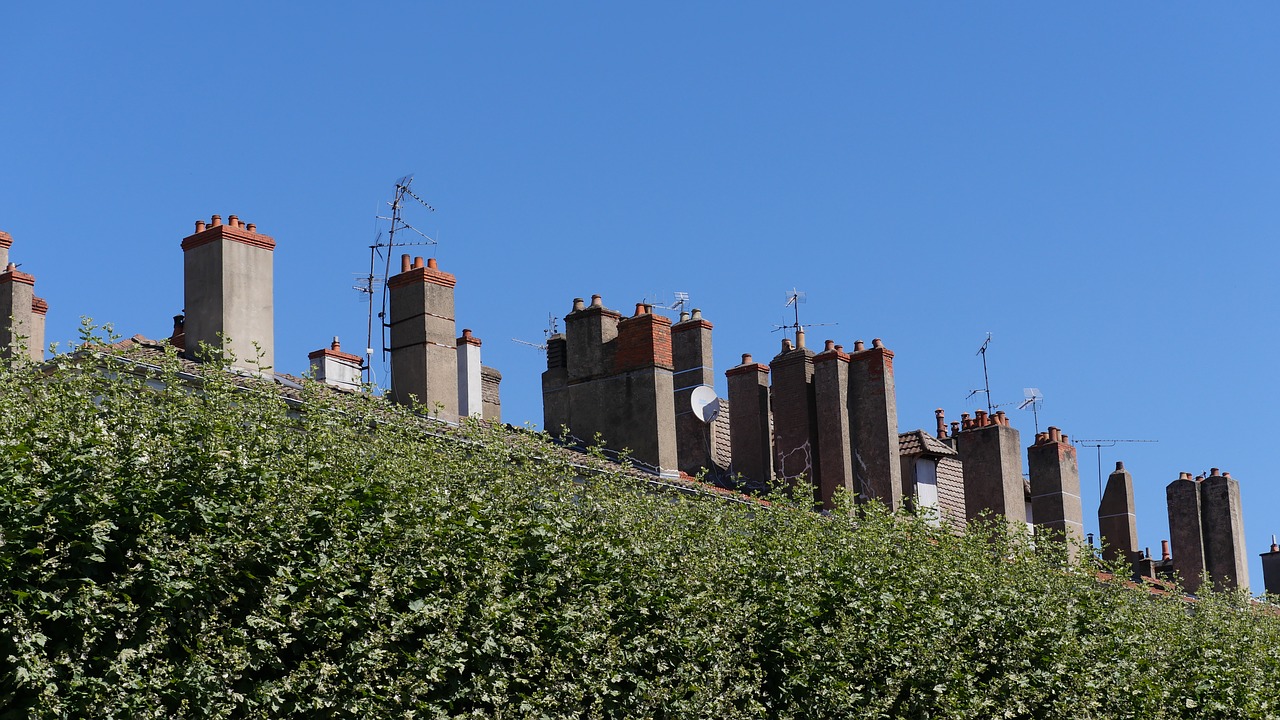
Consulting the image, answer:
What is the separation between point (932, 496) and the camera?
1046 inches

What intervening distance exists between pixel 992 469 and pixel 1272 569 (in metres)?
16.5

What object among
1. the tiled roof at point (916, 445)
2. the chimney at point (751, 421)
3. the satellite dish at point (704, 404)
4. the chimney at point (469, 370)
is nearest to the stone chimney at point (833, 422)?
the chimney at point (751, 421)

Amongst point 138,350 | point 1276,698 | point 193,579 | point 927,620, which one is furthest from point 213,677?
point 1276,698

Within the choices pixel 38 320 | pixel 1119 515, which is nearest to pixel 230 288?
pixel 38 320

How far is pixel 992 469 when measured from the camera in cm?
2550

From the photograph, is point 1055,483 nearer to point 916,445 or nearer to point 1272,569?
point 916,445

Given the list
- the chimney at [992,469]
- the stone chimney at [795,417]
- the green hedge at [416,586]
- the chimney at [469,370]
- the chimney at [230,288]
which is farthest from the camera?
the chimney at [992,469]

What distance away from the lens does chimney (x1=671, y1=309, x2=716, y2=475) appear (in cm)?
2292

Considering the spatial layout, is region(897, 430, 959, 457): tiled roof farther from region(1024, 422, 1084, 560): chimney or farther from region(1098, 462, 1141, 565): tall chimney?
region(1098, 462, 1141, 565): tall chimney

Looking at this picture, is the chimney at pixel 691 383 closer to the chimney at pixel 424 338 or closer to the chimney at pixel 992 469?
the chimney at pixel 992 469

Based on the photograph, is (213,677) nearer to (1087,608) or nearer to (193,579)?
(193,579)

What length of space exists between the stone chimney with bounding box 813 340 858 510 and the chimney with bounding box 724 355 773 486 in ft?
3.49

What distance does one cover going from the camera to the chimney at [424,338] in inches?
676

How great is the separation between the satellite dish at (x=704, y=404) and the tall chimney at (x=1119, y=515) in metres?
12.7
